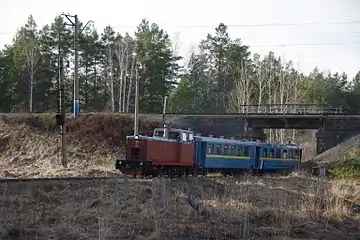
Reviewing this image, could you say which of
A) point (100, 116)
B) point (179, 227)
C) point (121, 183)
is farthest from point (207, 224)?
point (100, 116)

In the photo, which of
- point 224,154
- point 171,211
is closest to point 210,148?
point 224,154

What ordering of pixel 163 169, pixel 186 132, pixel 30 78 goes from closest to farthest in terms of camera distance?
pixel 163 169, pixel 186 132, pixel 30 78

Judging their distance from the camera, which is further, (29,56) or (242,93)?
(242,93)

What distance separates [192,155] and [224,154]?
3997 millimetres

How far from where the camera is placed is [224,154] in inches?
1208

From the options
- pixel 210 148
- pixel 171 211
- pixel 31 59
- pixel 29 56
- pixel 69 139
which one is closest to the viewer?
pixel 171 211

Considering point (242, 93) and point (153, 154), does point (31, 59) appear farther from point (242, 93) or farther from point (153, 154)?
point (153, 154)

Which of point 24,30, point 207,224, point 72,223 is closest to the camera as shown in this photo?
point 72,223

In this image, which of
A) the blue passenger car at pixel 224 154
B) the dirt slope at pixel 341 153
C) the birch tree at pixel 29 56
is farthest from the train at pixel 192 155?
the birch tree at pixel 29 56

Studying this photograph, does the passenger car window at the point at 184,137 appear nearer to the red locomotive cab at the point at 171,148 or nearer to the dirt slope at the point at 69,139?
the red locomotive cab at the point at 171,148

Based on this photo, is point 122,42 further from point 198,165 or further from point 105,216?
point 105,216

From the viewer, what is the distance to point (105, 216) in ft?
44.7

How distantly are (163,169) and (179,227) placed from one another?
37.4 feet

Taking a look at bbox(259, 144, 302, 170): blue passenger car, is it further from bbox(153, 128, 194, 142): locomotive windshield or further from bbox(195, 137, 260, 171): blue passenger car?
bbox(153, 128, 194, 142): locomotive windshield
